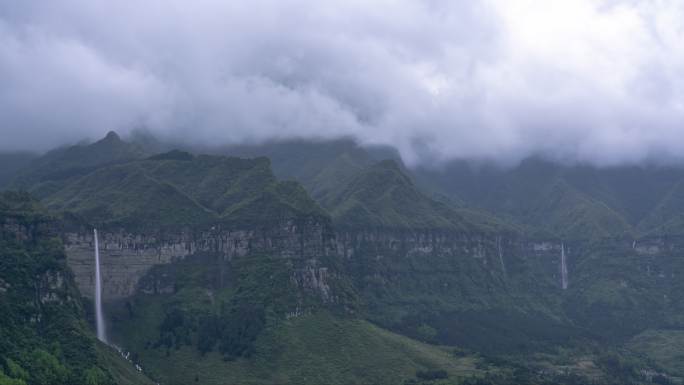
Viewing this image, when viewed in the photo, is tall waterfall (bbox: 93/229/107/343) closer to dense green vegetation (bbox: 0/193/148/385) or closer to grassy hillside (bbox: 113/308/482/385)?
grassy hillside (bbox: 113/308/482/385)

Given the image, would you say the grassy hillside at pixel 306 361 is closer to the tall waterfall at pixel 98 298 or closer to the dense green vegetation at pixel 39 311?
the tall waterfall at pixel 98 298

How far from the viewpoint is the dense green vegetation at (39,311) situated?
14838 centimetres

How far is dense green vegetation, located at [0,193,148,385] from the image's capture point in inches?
5842

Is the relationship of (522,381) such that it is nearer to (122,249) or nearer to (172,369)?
(172,369)

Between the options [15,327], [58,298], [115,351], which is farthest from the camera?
[115,351]

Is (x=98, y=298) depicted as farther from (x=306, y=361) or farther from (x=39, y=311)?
(x=306, y=361)

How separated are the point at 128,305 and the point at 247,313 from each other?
21.5 m

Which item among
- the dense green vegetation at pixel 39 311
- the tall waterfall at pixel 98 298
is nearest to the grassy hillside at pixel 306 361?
the tall waterfall at pixel 98 298

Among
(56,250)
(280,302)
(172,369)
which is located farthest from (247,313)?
(56,250)

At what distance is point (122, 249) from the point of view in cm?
19938

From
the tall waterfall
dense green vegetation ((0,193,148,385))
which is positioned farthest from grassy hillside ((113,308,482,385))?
dense green vegetation ((0,193,148,385))

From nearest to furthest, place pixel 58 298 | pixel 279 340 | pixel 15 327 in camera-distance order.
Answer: pixel 15 327
pixel 58 298
pixel 279 340

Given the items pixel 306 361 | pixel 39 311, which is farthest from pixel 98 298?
pixel 306 361

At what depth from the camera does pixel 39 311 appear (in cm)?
16225
